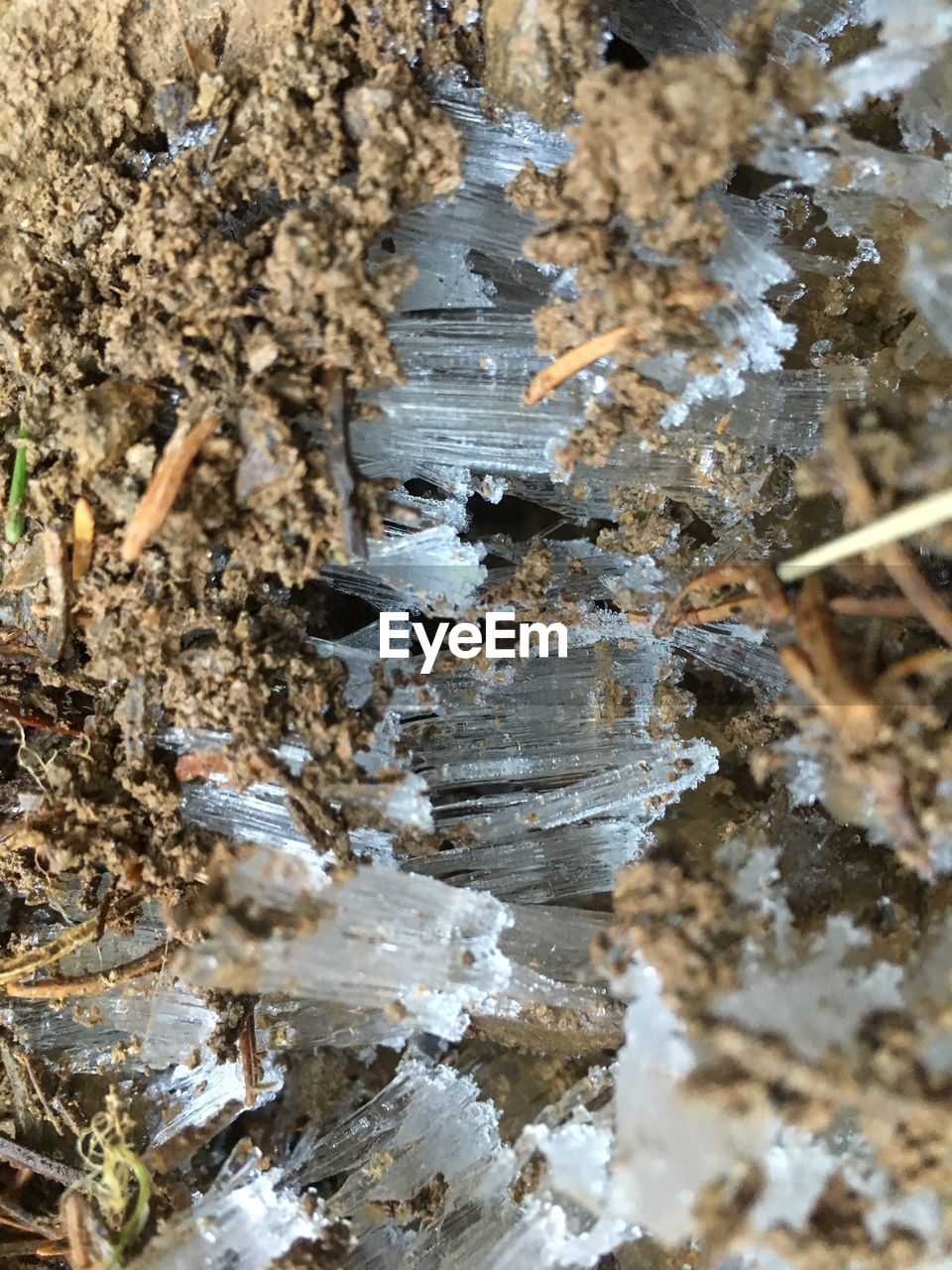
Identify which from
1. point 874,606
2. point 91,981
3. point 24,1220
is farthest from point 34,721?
point 874,606

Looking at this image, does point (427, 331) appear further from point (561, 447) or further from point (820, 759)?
point (820, 759)

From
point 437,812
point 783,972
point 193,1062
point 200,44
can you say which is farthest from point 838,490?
point 193,1062

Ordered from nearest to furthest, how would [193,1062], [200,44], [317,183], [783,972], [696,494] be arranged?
[783,972] → [317,183] → [200,44] → [696,494] → [193,1062]

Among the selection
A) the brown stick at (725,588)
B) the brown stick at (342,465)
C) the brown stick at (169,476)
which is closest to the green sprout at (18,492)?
the brown stick at (169,476)

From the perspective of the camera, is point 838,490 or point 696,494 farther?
point 696,494

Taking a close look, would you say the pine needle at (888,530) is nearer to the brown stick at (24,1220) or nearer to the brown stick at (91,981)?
the brown stick at (91,981)

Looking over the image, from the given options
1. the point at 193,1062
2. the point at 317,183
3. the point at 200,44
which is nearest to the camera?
the point at 317,183
